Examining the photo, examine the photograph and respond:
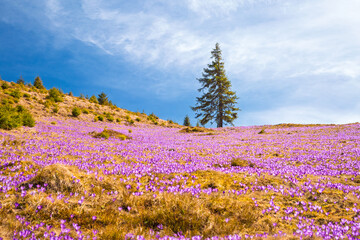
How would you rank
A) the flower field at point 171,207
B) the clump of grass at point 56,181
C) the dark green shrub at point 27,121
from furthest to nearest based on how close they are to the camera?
the dark green shrub at point 27,121
the clump of grass at point 56,181
the flower field at point 171,207

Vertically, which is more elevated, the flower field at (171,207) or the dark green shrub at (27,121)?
the dark green shrub at (27,121)

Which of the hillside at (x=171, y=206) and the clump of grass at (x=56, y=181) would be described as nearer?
the hillside at (x=171, y=206)

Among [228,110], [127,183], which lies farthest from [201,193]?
[228,110]

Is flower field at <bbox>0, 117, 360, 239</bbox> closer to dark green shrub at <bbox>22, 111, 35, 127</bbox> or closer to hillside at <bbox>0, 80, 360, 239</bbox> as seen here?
hillside at <bbox>0, 80, 360, 239</bbox>

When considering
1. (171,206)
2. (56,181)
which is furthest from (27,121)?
(171,206)

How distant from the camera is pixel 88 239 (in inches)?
94.3

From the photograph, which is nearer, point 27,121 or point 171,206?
point 171,206

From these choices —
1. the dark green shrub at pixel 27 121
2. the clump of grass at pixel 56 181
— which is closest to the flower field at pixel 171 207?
the clump of grass at pixel 56 181

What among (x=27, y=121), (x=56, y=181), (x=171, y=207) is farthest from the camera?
(x=27, y=121)

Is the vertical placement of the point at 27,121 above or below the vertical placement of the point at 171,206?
above

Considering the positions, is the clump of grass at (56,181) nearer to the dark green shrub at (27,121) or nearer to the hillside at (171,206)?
the hillside at (171,206)

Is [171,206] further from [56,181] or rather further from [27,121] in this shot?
[27,121]

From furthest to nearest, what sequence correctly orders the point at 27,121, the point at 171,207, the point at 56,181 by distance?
the point at 27,121 → the point at 56,181 → the point at 171,207

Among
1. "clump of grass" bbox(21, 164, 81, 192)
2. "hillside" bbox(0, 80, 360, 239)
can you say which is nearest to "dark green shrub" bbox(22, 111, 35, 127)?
"hillside" bbox(0, 80, 360, 239)
